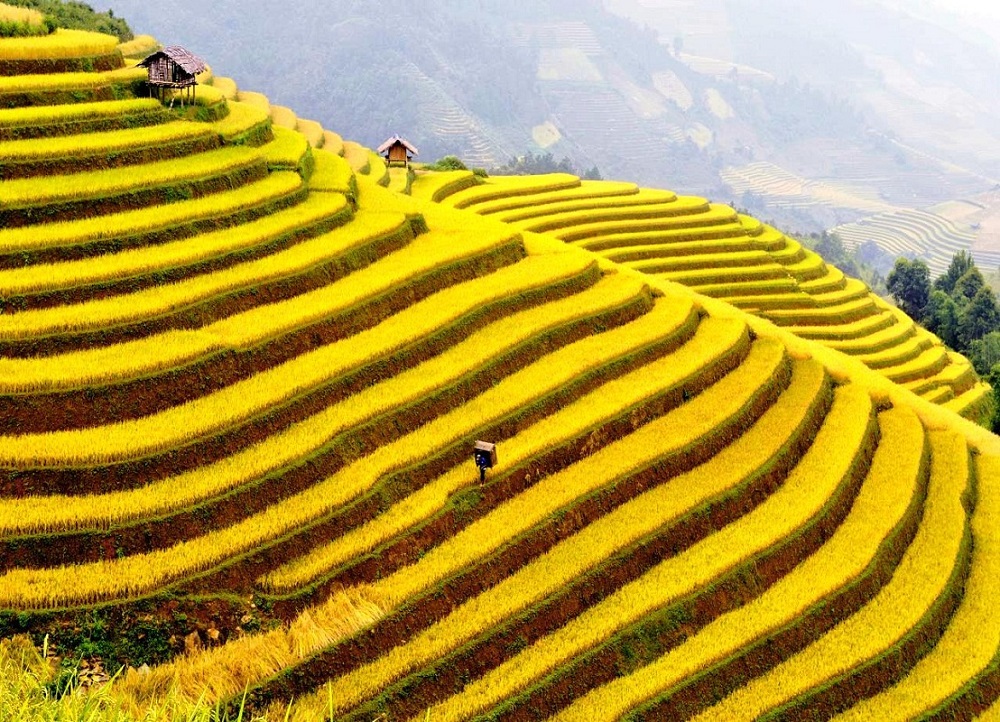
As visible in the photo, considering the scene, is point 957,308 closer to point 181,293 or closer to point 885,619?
point 885,619

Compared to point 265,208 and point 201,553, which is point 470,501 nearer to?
point 201,553

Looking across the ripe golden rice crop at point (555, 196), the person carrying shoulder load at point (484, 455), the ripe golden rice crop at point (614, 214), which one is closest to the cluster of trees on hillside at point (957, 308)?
the ripe golden rice crop at point (614, 214)

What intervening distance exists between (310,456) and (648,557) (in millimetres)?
4914

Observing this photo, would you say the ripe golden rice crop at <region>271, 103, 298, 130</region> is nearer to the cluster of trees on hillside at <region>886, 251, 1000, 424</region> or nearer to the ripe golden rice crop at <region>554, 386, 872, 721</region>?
the ripe golden rice crop at <region>554, 386, 872, 721</region>

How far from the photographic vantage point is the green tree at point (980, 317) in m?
48.3

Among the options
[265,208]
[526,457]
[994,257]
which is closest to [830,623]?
[526,457]

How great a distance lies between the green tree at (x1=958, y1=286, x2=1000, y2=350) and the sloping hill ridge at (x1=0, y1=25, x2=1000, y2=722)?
31311 mm

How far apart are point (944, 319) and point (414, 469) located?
134ft

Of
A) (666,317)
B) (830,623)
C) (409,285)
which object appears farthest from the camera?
(666,317)

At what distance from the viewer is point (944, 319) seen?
155 feet

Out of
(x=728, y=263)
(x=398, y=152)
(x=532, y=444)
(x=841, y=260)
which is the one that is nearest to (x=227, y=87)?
(x=398, y=152)

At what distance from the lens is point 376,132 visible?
168 meters

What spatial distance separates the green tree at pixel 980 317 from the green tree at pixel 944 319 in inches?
22.0

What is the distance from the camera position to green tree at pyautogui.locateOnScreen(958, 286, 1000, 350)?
1902 inches
